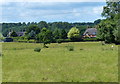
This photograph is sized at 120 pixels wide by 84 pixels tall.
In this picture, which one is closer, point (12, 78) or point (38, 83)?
point (38, 83)

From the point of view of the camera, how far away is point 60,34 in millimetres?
108062

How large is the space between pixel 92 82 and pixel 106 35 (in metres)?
41.4

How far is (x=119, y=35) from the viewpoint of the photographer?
45438mm

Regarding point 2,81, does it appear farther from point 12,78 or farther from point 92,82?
point 92,82

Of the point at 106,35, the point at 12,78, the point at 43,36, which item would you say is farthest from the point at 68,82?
the point at 43,36

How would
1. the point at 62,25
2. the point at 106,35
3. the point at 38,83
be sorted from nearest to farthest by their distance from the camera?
the point at 38,83, the point at 106,35, the point at 62,25

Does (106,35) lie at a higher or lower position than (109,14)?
lower

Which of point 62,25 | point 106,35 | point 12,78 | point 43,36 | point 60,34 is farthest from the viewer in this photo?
point 62,25

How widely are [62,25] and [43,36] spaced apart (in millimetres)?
109783

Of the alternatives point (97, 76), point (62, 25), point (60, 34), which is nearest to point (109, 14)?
point (97, 76)

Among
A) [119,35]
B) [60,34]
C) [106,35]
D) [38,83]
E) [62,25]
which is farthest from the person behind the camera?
[62,25]

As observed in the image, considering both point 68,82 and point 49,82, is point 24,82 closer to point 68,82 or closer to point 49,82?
point 49,82

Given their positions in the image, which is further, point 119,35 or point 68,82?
point 119,35

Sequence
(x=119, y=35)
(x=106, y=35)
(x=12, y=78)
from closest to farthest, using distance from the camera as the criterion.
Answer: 1. (x=12, y=78)
2. (x=119, y=35)
3. (x=106, y=35)
